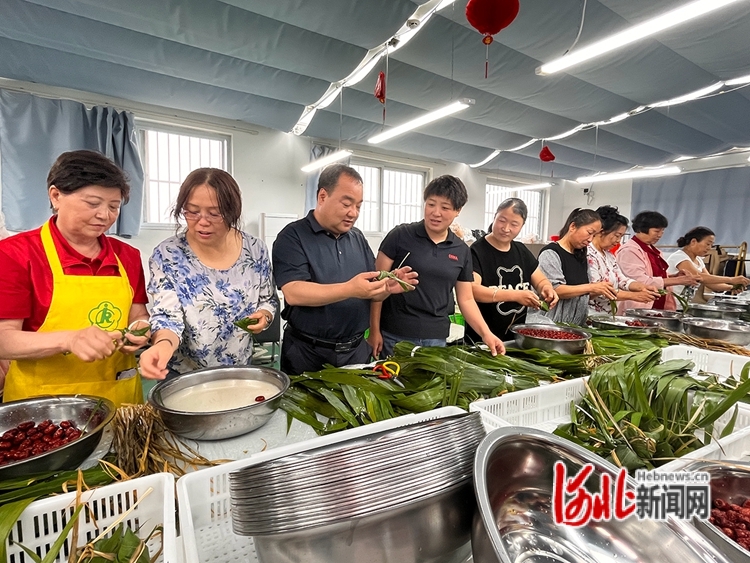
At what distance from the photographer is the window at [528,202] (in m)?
11.1

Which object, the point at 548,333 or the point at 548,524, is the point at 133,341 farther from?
the point at 548,333

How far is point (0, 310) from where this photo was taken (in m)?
1.28

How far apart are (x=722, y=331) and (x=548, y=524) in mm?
2314

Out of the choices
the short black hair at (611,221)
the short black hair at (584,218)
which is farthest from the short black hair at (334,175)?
the short black hair at (611,221)

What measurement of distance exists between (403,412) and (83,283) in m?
1.29

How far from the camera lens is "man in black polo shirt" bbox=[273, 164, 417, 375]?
1866mm

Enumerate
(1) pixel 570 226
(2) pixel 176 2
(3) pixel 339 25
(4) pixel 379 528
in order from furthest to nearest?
(3) pixel 339 25, (2) pixel 176 2, (1) pixel 570 226, (4) pixel 379 528

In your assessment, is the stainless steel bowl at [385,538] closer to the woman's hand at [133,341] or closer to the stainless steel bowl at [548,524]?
the stainless steel bowl at [548,524]

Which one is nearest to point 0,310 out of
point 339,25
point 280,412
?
point 280,412

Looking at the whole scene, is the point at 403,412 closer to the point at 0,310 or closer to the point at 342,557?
the point at 342,557

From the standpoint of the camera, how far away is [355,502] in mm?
539

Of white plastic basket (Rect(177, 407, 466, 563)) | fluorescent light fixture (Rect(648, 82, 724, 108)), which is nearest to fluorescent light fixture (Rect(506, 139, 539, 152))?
fluorescent light fixture (Rect(648, 82, 724, 108))

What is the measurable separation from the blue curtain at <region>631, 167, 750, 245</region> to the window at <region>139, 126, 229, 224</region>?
36.0 feet

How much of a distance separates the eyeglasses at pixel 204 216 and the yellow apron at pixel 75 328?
0.35 metres
